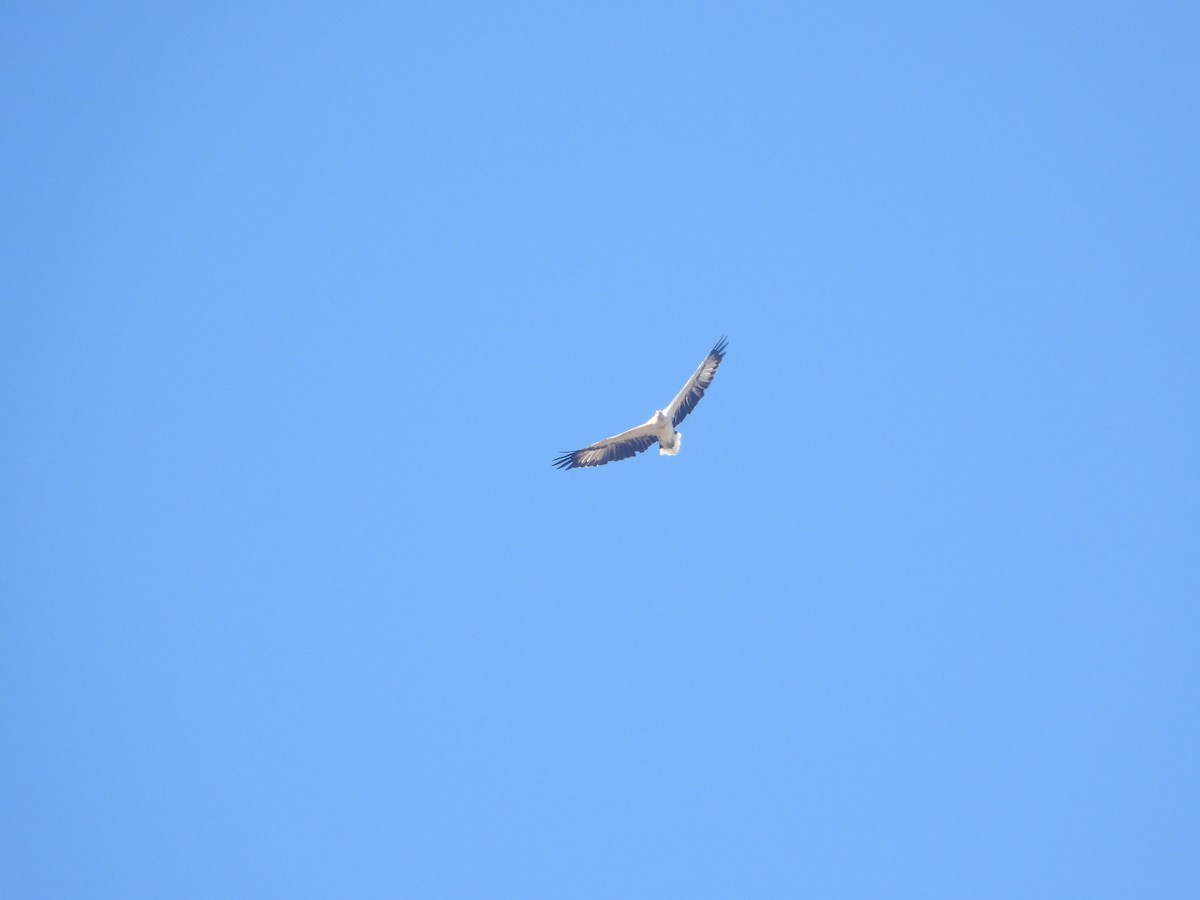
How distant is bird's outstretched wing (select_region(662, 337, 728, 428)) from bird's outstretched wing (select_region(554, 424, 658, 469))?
0.64m

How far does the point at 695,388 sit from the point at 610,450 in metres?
2.22

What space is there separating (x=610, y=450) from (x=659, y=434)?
3.99 ft

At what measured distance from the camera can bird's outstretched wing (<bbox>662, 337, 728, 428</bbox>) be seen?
22281mm

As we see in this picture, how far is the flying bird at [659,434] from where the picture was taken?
22.3 meters

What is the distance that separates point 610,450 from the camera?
23062 mm

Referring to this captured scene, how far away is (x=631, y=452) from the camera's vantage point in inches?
907

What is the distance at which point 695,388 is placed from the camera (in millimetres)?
22594

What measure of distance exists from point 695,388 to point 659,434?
4.01 ft

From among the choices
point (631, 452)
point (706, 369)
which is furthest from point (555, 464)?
point (706, 369)

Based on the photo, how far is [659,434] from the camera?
22.5 metres

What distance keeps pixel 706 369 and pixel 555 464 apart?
3703 millimetres

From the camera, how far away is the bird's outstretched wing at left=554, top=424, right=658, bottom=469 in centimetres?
2267

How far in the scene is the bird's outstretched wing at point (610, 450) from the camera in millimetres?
22672

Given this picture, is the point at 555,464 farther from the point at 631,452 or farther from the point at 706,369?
the point at 706,369
